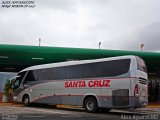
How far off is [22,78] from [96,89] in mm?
7218

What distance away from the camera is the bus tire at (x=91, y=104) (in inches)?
706

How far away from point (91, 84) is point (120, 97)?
2.21 metres

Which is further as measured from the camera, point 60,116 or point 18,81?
point 18,81

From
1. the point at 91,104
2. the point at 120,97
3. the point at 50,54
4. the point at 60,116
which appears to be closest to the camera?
the point at 60,116

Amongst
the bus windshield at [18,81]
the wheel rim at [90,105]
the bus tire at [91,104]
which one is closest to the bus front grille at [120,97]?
the bus tire at [91,104]

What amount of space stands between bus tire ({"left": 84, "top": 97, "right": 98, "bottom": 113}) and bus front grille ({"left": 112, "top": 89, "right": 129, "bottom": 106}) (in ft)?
4.48

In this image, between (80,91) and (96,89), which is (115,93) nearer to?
(96,89)

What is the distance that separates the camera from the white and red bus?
54.2ft

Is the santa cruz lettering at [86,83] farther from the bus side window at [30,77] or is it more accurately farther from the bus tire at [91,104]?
the bus side window at [30,77]

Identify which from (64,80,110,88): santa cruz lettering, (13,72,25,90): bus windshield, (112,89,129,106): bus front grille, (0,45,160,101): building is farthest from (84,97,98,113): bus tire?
(0,45,160,101): building

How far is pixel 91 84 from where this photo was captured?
18.3 metres

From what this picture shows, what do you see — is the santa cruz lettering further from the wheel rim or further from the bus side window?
the bus side window

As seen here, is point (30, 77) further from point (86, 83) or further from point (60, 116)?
point (60, 116)

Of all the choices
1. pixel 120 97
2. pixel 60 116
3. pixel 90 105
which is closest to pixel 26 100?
pixel 90 105
